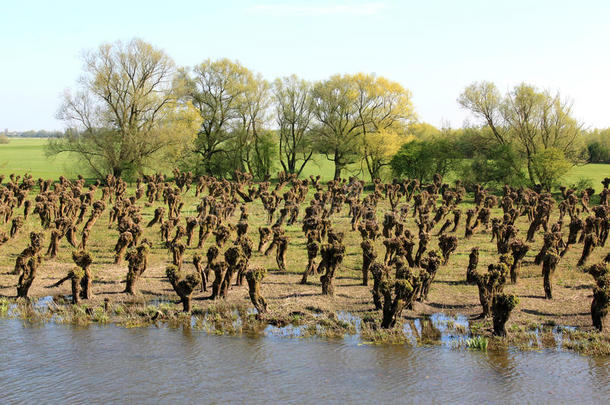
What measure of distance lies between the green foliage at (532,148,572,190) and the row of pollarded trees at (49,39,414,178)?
1760 cm

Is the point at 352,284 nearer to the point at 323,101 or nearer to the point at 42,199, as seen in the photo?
the point at 42,199

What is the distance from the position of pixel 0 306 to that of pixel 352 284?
38.9ft

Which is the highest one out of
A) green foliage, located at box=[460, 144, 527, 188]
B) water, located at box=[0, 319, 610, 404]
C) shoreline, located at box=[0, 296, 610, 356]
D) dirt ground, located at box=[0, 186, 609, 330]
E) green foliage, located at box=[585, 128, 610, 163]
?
green foliage, located at box=[585, 128, 610, 163]

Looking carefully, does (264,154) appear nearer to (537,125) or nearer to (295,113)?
(295,113)

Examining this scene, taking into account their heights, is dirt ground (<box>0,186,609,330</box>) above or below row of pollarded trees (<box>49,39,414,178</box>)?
below

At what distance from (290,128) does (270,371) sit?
65201 millimetres

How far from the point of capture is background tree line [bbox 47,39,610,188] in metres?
61.0

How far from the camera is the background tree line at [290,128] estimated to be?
61000mm

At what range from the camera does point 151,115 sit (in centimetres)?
6456

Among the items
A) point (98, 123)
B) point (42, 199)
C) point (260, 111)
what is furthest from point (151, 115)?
point (42, 199)

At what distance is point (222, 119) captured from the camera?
238 ft

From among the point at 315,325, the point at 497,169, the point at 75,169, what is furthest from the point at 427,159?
the point at 315,325

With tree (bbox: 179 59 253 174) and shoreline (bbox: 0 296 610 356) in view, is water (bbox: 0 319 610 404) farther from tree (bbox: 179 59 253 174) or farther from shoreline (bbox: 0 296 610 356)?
tree (bbox: 179 59 253 174)

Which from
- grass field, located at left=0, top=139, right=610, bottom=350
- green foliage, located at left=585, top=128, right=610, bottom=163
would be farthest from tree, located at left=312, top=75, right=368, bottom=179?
green foliage, located at left=585, top=128, right=610, bottom=163
